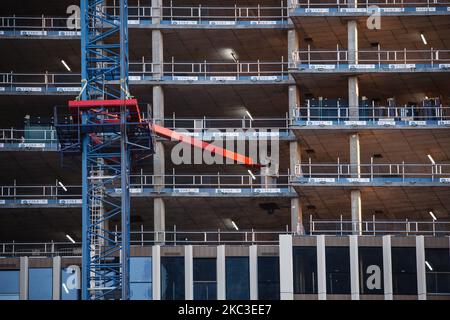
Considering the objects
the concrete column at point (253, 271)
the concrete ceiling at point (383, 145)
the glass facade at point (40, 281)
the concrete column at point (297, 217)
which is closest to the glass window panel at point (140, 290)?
the glass facade at point (40, 281)

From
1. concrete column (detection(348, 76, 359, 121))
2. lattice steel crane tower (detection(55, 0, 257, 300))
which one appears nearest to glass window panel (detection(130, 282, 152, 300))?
lattice steel crane tower (detection(55, 0, 257, 300))

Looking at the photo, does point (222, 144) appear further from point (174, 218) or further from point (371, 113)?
point (371, 113)

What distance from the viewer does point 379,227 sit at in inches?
2997

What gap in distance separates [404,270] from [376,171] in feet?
47.0

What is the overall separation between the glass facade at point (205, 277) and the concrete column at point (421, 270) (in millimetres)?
11113

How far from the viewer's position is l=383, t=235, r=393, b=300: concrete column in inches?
2518

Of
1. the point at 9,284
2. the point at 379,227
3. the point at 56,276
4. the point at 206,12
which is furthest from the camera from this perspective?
the point at 206,12

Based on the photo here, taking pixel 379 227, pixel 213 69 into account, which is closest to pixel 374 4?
pixel 213 69

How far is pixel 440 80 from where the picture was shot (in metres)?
74.7

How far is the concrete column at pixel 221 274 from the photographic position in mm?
65250

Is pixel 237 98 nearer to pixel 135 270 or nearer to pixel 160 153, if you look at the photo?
pixel 160 153

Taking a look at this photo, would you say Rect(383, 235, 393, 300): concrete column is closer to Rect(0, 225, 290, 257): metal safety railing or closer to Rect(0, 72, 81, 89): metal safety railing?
Rect(0, 225, 290, 257): metal safety railing

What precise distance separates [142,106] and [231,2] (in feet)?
29.7
